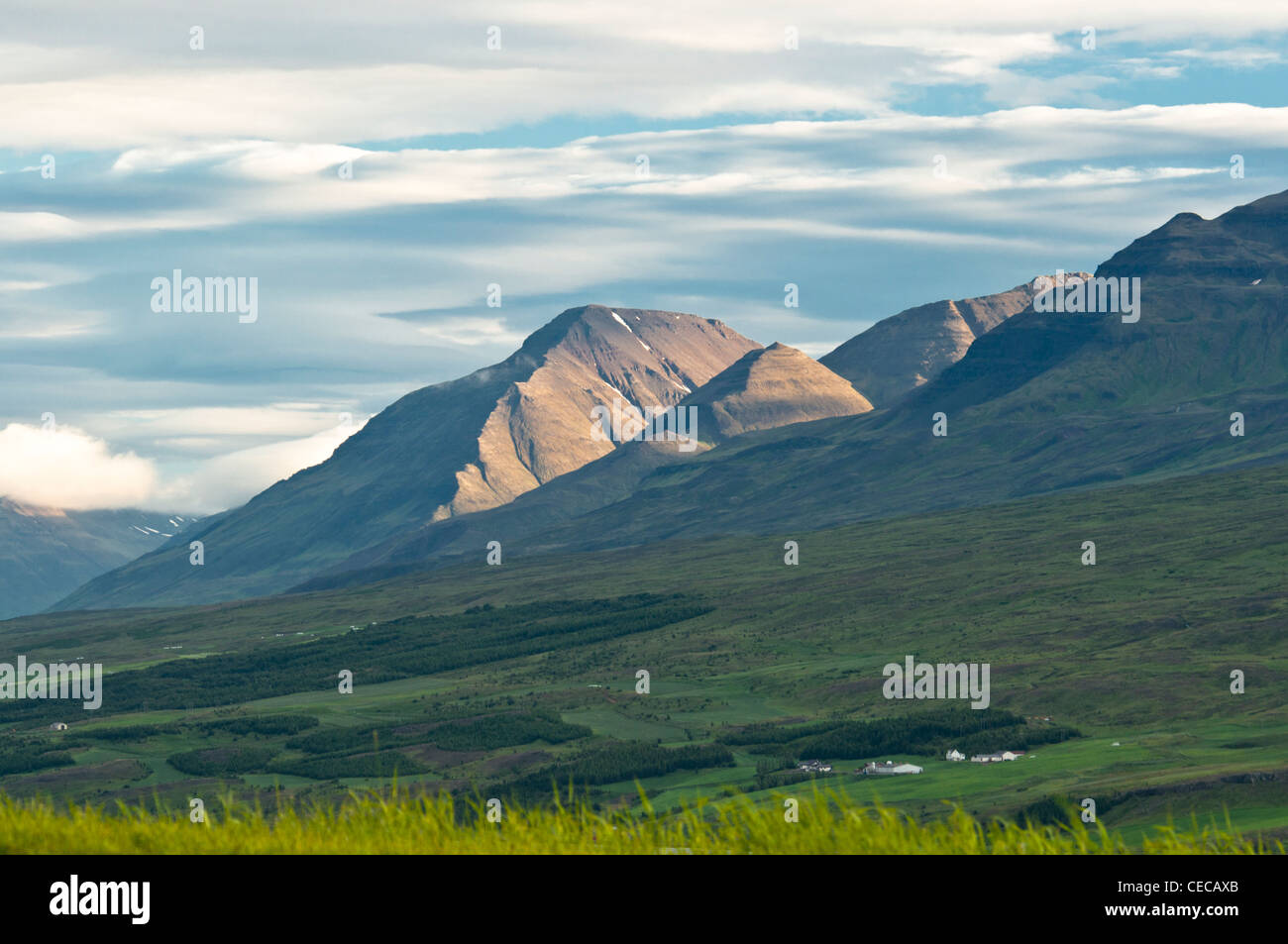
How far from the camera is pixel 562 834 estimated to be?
1188 centimetres

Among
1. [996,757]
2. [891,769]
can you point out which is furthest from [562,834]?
[996,757]

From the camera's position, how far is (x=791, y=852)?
11070mm

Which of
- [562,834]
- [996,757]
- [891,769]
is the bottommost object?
[891,769]

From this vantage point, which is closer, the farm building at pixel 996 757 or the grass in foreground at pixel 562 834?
the grass in foreground at pixel 562 834

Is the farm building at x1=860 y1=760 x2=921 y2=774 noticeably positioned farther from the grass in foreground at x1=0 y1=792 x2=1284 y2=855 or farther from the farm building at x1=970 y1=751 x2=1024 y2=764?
the grass in foreground at x1=0 y1=792 x2=1284 y2=855

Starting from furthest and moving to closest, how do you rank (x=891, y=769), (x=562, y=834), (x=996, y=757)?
(x=891, y=769), (x=996, y=757), (x=562, y=834)

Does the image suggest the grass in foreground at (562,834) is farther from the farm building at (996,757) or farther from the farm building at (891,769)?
the farm building at (996,757)

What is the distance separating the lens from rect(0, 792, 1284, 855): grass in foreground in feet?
36.8

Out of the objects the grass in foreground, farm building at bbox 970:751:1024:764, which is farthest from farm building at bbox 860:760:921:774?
the grass in foreground

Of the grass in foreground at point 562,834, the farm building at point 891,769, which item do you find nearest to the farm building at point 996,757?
the farm building at point 891,769

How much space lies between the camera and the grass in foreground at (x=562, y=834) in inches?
441

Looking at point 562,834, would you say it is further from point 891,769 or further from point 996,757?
point 996,757
